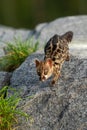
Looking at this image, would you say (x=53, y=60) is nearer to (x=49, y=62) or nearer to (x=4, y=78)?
(x=49, y=62)

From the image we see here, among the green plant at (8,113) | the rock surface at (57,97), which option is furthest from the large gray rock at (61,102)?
the green plant at (8,113)

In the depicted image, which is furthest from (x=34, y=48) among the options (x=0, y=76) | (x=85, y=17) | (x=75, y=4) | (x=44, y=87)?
(x=75, y=4)

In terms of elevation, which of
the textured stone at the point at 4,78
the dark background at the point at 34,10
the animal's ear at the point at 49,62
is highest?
the dark background at the point at 34,10

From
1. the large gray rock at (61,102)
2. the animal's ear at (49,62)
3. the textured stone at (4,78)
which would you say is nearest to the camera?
the large gray rock at (61,102)

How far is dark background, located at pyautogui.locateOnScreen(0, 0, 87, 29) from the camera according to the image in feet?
104

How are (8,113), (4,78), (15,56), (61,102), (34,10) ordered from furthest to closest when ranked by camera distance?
(34,10), (15,56), (4,78), (61,102), (8,113)

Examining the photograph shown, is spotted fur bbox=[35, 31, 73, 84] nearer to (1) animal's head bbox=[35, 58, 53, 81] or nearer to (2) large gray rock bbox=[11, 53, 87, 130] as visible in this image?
(1) animal's head bbox=[35, 58, 53, 81]

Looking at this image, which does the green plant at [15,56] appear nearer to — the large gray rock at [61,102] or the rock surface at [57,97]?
the rock surface at [57,97]

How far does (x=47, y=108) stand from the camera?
9.73 metres

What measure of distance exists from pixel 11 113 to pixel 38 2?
2818cm

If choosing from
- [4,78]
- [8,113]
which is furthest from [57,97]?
[4,78]

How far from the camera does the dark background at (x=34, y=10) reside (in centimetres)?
3182

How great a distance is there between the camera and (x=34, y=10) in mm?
35281

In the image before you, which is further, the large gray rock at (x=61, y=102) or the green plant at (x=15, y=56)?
the green plant at (x=15, y=56)
